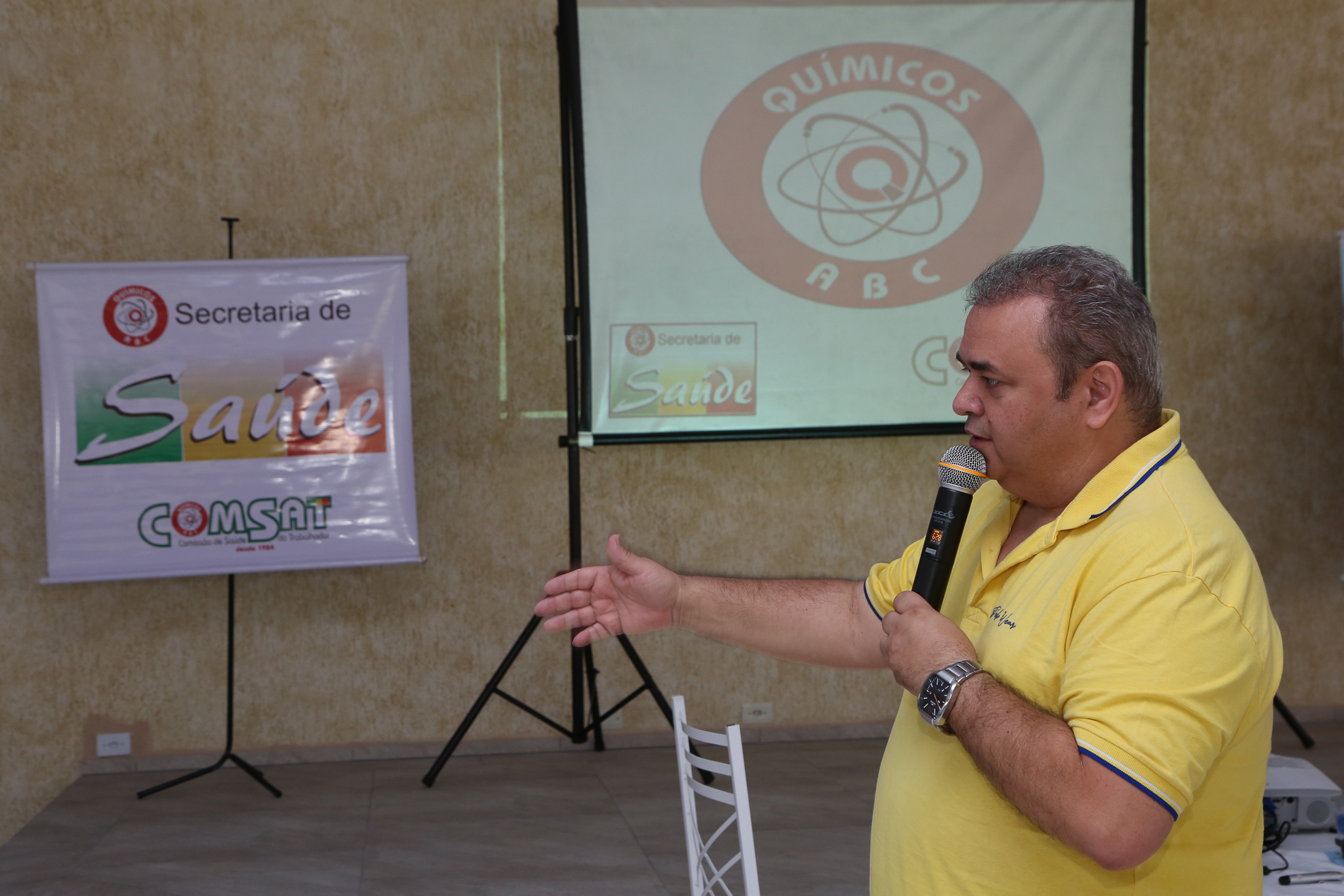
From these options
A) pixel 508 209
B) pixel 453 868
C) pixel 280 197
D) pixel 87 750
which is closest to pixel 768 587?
pixel 453 868

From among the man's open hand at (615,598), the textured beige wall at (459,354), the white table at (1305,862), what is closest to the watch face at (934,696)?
the man's open hand at (615,598)

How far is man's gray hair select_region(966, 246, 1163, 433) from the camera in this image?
3.71 feet

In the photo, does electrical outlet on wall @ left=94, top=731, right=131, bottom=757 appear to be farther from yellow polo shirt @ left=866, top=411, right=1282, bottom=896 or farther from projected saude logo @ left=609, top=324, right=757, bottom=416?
yellow polo shirt @ left=866, top=411, right=1282, bottom=896

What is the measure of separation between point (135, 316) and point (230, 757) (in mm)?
1660

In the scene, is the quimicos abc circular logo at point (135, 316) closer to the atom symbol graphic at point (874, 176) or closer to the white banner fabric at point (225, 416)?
the white banner fabric at point (225, 416)

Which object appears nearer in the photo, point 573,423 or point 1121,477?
point 1121,477

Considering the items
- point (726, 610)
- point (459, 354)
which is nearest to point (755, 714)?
point (459, 354)

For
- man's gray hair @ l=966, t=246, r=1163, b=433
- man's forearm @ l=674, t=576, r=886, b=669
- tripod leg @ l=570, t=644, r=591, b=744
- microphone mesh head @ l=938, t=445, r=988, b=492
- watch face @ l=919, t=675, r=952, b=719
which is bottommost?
tripod leg @ l=570, t=644, r=591, b=744

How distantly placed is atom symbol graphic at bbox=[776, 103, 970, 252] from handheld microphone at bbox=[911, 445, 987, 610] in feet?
10.5

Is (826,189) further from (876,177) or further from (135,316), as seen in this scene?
(135,316)

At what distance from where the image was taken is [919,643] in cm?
112

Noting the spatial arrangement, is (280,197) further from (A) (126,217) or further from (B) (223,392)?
(B) (223,392)

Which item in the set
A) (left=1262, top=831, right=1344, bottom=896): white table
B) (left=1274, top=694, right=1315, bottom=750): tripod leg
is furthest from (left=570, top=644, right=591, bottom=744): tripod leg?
(left=1274, top=694, right=1315, bottom=750): tripod leg

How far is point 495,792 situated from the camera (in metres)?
3.85
